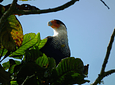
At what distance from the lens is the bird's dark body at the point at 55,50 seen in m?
3.91

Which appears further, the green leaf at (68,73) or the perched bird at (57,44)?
the perched bird at (57,44)

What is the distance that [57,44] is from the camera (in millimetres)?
4137

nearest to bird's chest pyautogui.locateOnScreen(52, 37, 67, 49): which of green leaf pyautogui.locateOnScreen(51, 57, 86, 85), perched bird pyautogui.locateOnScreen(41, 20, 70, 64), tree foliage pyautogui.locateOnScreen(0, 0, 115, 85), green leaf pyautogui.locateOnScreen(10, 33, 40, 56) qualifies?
perched bird pyautogui.locateOnScreen(41, 20, 70, 64)

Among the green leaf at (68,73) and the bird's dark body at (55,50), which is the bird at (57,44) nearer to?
the bird's dark body at (55,50)

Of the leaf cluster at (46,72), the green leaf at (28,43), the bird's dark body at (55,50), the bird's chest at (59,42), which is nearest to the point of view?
the leaf cluster at (46,72)

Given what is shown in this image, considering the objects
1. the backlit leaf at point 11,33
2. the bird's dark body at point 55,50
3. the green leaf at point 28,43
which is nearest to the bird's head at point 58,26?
the bird's dark body at point 55,50

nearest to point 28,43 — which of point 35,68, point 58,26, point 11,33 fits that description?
point 11,33

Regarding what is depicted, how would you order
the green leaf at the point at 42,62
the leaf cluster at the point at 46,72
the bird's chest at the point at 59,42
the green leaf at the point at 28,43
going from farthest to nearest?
the bird's chest at the point at 59,42
the green leaf at the point at 28,43
the green leaf at the point at 42,62
the leaf cluster at the point at 46,72

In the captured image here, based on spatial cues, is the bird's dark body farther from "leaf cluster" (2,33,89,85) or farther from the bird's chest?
"leaf cluster" (2,33,89,85)

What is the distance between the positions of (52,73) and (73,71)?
0.16 m

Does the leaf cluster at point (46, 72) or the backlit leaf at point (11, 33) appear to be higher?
the backlit leaf at point (11, 33)

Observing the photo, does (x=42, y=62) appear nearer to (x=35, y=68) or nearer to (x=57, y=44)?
(x=35, y=68)

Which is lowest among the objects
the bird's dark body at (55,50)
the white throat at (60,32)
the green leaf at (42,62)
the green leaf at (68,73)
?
the bird's dark body at (55,50)

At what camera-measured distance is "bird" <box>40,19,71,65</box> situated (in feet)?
12.9
